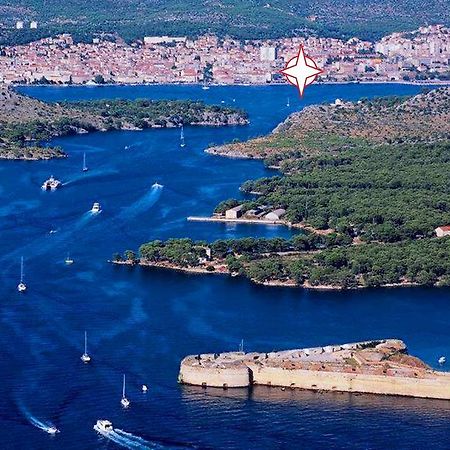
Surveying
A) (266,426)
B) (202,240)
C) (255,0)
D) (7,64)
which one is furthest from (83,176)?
(255,0)

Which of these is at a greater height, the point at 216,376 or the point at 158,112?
the point at 216,376

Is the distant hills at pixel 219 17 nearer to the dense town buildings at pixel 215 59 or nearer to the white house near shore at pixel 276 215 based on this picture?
the dense town buildings at pixel 215 59

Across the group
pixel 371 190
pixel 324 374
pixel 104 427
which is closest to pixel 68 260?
pixel 324 374

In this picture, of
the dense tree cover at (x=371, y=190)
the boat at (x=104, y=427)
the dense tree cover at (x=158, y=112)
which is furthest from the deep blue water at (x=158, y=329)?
the dense tree cover at (x=158, y=112)

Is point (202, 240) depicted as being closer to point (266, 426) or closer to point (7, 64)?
point (266, 426)

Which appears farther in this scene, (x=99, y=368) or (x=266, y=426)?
(x=99, y=368)

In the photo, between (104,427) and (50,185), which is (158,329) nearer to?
(104,427)

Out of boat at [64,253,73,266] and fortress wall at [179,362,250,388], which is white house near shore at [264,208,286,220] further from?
fortress wall at [179,362,250,388]
